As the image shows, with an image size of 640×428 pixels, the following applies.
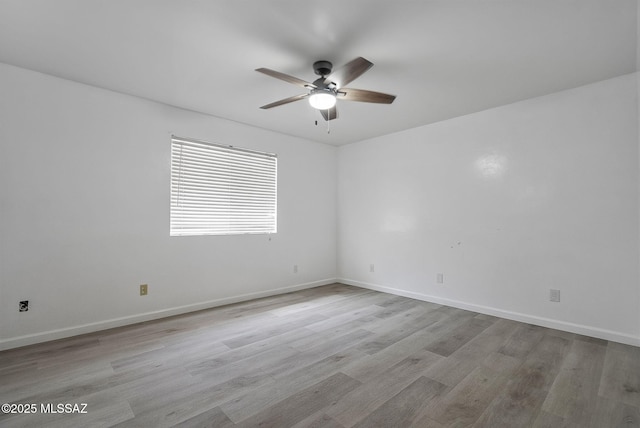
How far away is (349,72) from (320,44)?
33cm

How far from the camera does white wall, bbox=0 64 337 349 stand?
2658mm

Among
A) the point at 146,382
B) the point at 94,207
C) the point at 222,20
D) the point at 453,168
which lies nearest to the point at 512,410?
the point at 146,382

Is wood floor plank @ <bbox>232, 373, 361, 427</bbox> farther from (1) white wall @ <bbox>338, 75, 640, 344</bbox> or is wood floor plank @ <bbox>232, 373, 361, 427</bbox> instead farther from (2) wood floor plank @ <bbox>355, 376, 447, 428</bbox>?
(1) white wall @ <bbox>338, 75, 640, 344</bbox>

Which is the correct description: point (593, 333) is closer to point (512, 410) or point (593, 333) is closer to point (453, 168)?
point (512, 410)

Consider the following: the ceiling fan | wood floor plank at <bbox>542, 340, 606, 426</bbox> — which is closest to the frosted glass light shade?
the ceiling fan

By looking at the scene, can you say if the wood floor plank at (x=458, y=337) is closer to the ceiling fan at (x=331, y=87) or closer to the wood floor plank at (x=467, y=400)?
the wood floor plank at (x=467, y=400)

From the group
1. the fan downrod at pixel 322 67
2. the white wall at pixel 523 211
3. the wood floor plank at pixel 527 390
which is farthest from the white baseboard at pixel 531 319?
the fan downrod at pixel 322 67

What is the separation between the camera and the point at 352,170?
5.23 m

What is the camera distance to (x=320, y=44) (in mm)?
2252

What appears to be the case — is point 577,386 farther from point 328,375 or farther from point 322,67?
point 322,67

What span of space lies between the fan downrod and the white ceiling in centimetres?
5

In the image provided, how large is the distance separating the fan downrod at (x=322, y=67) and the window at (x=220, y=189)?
2001mm

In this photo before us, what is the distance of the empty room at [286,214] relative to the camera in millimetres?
1924

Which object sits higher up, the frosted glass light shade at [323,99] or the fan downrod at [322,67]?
the fan downrod at [322,67]
